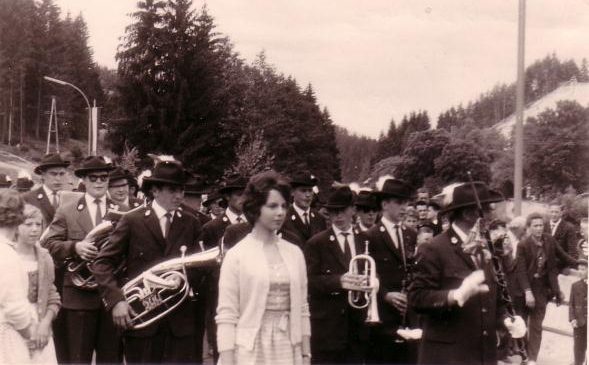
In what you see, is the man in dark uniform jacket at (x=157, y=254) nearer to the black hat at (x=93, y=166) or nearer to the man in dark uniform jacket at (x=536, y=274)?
the black hat at (x=93, y=166)

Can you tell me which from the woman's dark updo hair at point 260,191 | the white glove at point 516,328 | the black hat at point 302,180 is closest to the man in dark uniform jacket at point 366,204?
the black hat at point 302,180

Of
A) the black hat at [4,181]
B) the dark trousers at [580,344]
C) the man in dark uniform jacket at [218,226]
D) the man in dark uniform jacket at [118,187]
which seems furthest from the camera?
the black hat at [4,181]

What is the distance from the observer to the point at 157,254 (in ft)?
21.8

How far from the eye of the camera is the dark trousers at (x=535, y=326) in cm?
1103

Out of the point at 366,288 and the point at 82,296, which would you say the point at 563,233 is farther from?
the point at 82,296

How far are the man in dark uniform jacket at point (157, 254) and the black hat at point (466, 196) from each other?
7.32 feet

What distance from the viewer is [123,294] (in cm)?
636

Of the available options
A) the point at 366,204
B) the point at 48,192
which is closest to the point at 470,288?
the point at 366,204

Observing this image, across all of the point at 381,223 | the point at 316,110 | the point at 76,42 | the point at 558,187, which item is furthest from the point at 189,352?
the point at 76,42

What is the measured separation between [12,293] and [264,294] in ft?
5.97

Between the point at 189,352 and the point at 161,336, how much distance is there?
0.27m

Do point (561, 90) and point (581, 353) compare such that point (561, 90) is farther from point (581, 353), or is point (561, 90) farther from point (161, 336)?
point (161, 336)

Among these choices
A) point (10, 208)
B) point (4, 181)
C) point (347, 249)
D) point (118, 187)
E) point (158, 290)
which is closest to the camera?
point (10, 208)

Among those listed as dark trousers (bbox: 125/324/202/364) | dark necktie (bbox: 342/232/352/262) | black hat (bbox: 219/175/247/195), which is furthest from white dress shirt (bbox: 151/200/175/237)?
black hat (bbox: 219/175/247/195)
